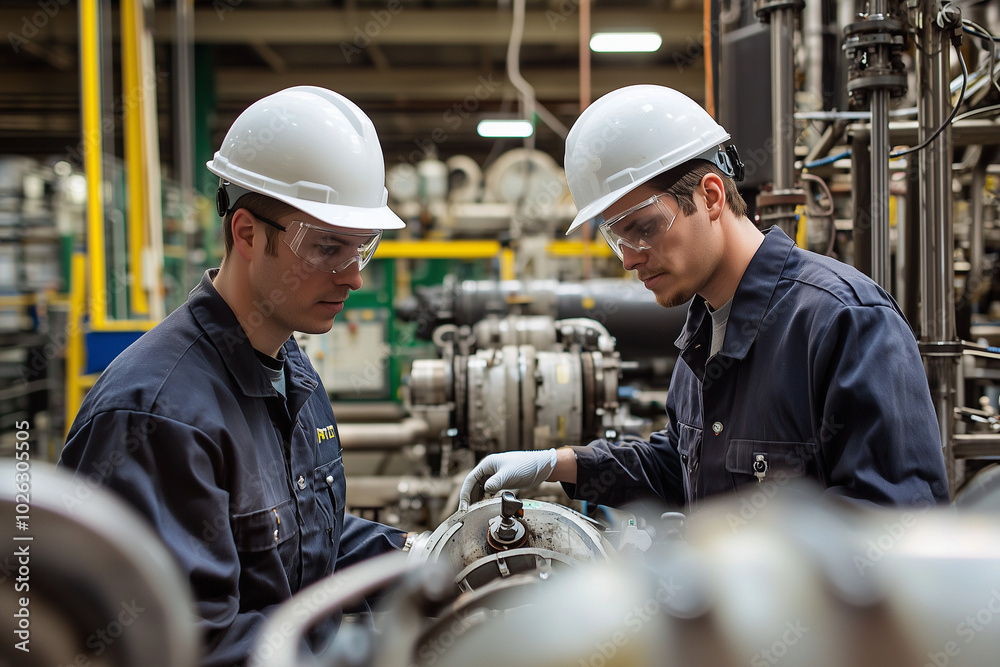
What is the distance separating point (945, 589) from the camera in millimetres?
503

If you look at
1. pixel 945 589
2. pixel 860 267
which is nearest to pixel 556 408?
pixel 860 267

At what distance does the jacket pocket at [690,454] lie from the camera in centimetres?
134

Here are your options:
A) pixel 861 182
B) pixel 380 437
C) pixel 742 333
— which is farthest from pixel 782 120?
pixel 380 437

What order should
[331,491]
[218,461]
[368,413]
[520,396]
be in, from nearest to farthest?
[218,461], [331,491], [520,396], [368,413]

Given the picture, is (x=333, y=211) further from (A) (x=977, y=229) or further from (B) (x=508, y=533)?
(A) (x=977, y=229)

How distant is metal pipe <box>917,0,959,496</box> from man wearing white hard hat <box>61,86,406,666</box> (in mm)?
1226

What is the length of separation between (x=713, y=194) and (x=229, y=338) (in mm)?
898

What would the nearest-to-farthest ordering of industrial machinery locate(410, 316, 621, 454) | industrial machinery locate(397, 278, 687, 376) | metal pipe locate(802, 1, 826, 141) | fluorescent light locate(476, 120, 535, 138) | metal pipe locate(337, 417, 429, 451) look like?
industrial machinery locate(410, 316, 621, 454) < metal pipe locate(802, 1, 826, 141) < industrial machinery locate(397, 278, 687, 376) < metal pipe locate(337, 417, 429, 451) < fluorescent light locate(476, 120, 535, 138)

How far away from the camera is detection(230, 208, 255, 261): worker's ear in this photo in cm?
117

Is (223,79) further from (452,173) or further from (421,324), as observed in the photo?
(421,324)

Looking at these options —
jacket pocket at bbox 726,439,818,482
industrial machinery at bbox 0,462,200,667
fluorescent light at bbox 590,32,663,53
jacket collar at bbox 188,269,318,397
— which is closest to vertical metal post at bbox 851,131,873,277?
jacket pocket at bbox 726,439,818,482

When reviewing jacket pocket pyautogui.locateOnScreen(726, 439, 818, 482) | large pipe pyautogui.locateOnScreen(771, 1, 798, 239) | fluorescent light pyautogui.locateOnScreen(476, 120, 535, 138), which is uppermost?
fluorescent light pyautogui.locateOnScreen(476, 120, 535, 138)

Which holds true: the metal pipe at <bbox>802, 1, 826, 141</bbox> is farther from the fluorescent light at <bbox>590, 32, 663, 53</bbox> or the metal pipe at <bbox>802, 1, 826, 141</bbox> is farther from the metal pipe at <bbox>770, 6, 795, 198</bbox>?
the fluorescent light at <bbox>590, 32, 663, 53</bbox>

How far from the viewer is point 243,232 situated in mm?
1183
